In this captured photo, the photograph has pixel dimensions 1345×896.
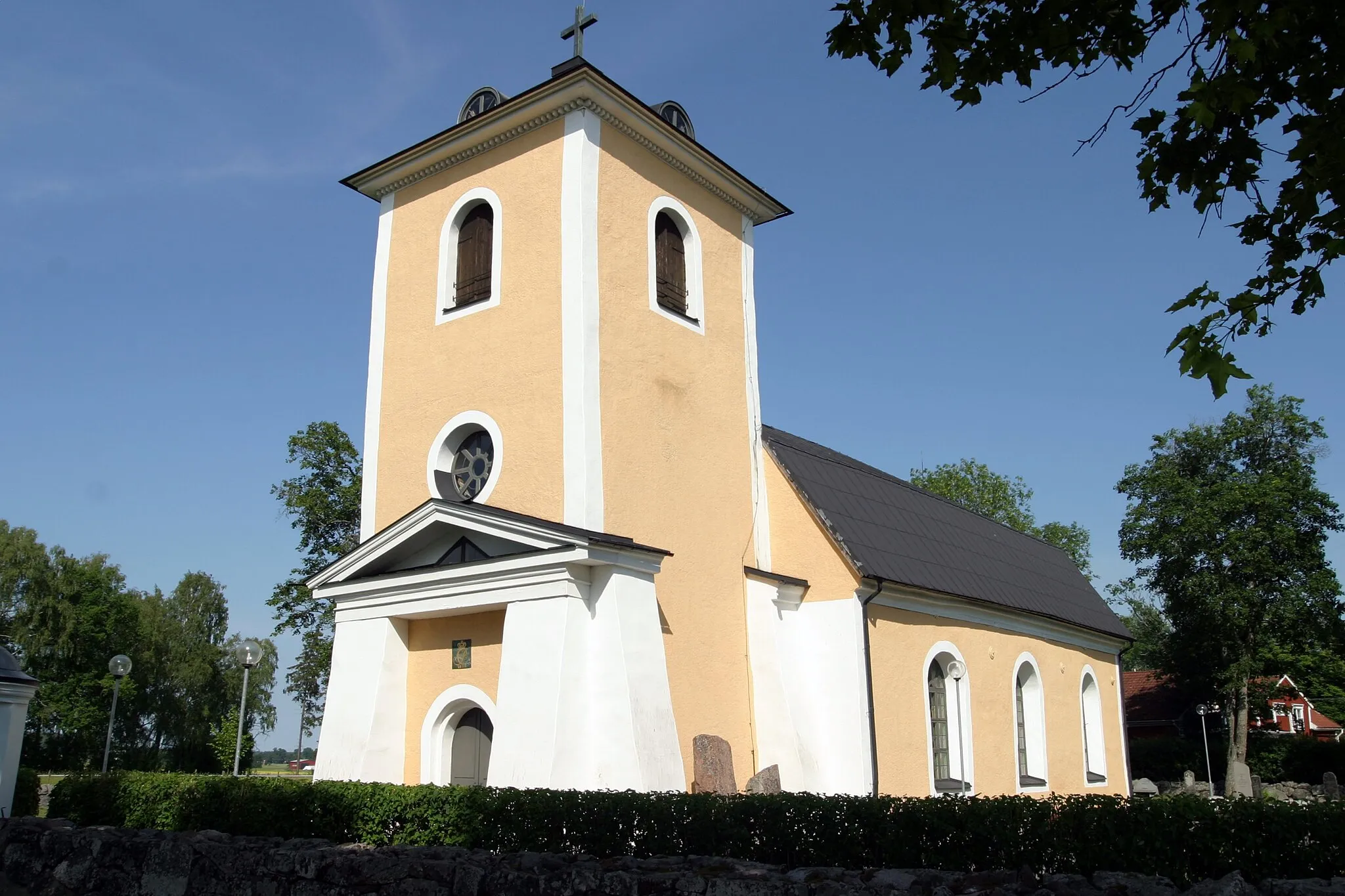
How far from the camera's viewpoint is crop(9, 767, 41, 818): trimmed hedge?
720 inches

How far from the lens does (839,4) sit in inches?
242

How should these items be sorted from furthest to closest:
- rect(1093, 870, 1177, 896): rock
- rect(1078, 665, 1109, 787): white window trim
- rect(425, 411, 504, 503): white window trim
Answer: rect(1078, 665, 1109, 787): white window trim, rect(425, 411, 504, 503): white window trim, rect(1093, 870, 1177, 896): rock

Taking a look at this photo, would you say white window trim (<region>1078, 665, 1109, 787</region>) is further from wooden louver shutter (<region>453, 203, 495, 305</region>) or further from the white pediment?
wooden louver shutter (<region>453, 203, 495, 305</region>)

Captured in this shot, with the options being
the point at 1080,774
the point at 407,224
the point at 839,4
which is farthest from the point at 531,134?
the point at 1080,774

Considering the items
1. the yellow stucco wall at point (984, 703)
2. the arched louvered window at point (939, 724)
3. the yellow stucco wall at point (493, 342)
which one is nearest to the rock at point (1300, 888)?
the yellow stucco wall at point (493, 342)

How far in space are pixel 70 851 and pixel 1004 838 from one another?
28.5ft

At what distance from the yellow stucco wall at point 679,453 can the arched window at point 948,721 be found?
4.02 m

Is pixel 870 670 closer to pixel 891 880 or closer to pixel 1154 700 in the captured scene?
pixel 891 880

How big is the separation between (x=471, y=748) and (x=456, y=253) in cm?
704

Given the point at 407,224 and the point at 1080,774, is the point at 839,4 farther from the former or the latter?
the point at 1080,774

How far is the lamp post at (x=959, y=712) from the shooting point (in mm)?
17000

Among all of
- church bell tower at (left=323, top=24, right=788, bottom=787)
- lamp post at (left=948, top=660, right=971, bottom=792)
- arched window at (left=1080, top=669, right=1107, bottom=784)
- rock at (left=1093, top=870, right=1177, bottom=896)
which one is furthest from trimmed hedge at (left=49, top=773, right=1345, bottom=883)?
arched window at (left=1080, top=669, right=1107, bottom=784)

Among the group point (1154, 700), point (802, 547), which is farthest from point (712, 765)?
point (1154, 700)

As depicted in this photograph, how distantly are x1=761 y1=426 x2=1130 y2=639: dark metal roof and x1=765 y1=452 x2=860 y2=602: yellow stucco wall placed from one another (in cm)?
19
